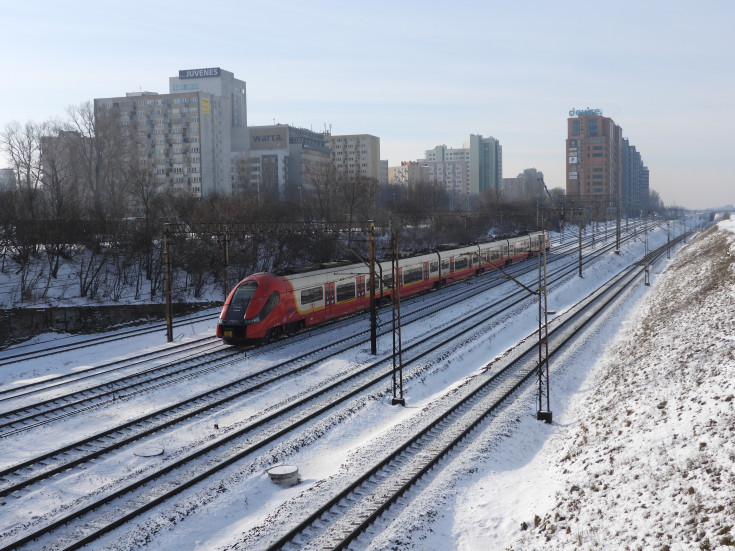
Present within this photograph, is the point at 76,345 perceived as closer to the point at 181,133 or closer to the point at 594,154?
the point at 181,133

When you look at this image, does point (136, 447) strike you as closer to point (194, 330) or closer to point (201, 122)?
point (194, 330)

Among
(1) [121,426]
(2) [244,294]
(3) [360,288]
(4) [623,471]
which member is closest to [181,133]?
(3) [360,288]

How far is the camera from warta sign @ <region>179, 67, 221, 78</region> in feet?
478

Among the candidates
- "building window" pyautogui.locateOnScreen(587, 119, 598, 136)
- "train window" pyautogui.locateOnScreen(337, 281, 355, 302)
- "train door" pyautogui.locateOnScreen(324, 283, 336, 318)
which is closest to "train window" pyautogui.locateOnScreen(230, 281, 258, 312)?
"train door" pyautogui.locateOnScreen(324, 283, 336, 318)

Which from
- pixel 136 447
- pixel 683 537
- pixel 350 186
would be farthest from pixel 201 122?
pixel 683 537

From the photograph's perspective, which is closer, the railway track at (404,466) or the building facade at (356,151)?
the railway track at (404,466)

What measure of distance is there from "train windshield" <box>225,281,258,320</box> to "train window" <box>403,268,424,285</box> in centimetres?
1326

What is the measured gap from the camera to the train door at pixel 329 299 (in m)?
31.5

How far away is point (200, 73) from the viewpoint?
484ft

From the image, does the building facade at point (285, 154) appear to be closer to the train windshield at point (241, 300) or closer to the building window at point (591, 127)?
the building window at point (591, 127)

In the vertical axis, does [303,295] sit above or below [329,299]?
above

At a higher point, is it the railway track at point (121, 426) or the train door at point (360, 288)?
the train door at point (360, 288)

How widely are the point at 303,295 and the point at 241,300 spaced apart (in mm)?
3189

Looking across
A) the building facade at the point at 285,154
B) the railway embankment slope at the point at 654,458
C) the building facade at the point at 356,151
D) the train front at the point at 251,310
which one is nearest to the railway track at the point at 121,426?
the train front at the point at 251,310
